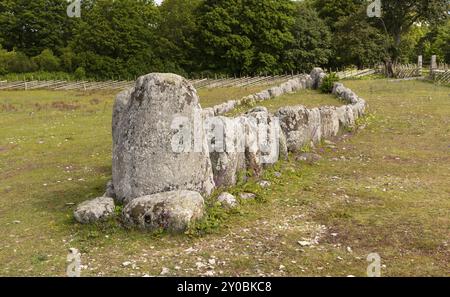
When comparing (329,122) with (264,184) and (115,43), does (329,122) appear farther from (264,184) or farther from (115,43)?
(115,43)

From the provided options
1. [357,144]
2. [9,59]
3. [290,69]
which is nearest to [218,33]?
[290,69]

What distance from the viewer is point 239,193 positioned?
1265 cm

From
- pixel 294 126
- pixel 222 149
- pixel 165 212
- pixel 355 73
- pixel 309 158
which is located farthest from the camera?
pixel 355 73

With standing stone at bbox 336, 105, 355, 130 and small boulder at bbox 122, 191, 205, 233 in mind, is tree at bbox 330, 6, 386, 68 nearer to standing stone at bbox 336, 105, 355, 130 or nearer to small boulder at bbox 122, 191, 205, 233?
standing stone at bbox 336, 105, 355, 130

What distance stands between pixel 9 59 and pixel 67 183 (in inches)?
2608

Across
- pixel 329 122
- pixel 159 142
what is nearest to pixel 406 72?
pixel 329 122

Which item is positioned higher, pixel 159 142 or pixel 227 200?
pixel 159 142

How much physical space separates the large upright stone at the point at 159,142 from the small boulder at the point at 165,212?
75cm

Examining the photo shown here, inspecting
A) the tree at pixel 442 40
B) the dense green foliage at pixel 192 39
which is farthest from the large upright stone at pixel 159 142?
the tree at pixel 442 40

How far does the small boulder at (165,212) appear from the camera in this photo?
10328 millimetres

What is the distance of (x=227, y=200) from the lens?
11.8 meters

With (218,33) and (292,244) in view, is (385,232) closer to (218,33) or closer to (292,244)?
(292,244)

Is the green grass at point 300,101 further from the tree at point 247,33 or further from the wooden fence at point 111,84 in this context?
the tree at point 247,33

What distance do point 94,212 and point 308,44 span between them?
64.9 m
